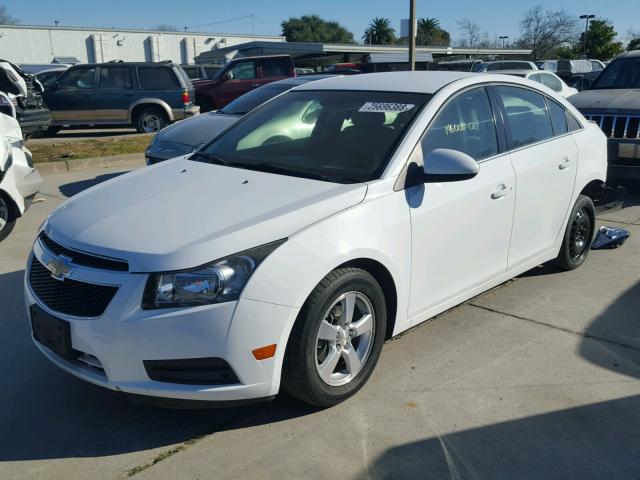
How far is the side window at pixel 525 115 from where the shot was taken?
4391 millimetres

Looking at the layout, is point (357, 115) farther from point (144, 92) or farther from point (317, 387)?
point (144, 92)

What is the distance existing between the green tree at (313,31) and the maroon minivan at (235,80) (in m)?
66.6

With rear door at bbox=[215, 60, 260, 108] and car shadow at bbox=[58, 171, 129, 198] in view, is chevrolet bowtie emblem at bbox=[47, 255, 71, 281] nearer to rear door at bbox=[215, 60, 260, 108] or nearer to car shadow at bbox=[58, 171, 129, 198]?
car shadow at bbox=[58, 171, 129, 198]

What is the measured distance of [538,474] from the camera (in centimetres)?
277

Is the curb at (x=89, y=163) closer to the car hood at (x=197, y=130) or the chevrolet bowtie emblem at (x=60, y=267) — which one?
the car hood at (x=197, y=130)

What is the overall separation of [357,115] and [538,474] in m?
2.34

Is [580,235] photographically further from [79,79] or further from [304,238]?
[79,79]

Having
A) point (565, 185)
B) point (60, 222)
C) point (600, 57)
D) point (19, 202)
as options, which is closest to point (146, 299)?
point (60, 222)

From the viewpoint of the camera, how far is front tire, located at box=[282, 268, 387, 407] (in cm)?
298

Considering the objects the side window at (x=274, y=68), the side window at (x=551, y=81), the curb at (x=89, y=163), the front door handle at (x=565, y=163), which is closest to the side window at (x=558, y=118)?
the front door handle at (x=565, y=163)

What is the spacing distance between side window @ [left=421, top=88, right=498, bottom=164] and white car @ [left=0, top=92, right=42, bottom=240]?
14.3 feet

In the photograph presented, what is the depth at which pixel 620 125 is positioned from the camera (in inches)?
314

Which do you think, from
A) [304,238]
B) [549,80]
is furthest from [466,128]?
[549,80]

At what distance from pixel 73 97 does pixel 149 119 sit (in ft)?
5.92
